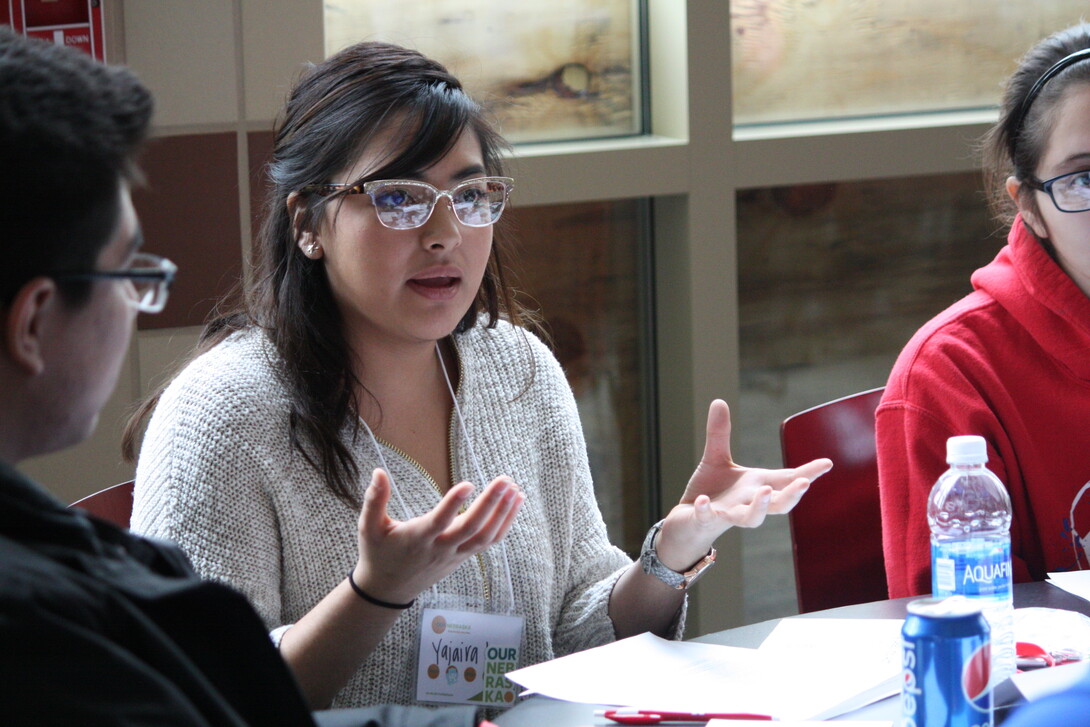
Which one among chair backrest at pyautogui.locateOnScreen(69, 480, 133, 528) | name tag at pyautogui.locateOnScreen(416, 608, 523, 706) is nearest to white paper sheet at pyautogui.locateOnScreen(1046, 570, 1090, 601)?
name tag at pyautogui.locateOnScreen(416, 608, 523, 706)

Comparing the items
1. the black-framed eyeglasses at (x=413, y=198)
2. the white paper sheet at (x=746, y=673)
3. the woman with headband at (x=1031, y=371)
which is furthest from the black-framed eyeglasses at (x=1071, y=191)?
the black-framed eyeglasses at (x=413, y=198)

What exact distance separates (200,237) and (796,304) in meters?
1.74

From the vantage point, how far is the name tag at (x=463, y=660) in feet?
5.41

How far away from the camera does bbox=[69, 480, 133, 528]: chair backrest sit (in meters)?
1.78

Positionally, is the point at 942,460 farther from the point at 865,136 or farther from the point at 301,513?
the point at 865,136

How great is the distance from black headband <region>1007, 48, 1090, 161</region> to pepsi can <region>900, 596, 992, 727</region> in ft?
3.79

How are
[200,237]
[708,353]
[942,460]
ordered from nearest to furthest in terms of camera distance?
1. [942,460]
2. [200,237]
3. [708,353]

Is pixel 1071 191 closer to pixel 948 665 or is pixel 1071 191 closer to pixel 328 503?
pixel 948 665


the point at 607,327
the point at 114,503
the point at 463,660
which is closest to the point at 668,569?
the point at 463,660

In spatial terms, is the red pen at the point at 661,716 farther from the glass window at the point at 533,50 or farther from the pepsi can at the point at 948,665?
the glass window at the point at 533,50

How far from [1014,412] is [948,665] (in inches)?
36.7

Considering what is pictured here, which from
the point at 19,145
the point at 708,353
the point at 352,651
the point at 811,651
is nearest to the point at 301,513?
the point at 352,651

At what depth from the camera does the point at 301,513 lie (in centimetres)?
165

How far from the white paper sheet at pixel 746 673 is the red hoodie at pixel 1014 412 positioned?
1.14 ft
